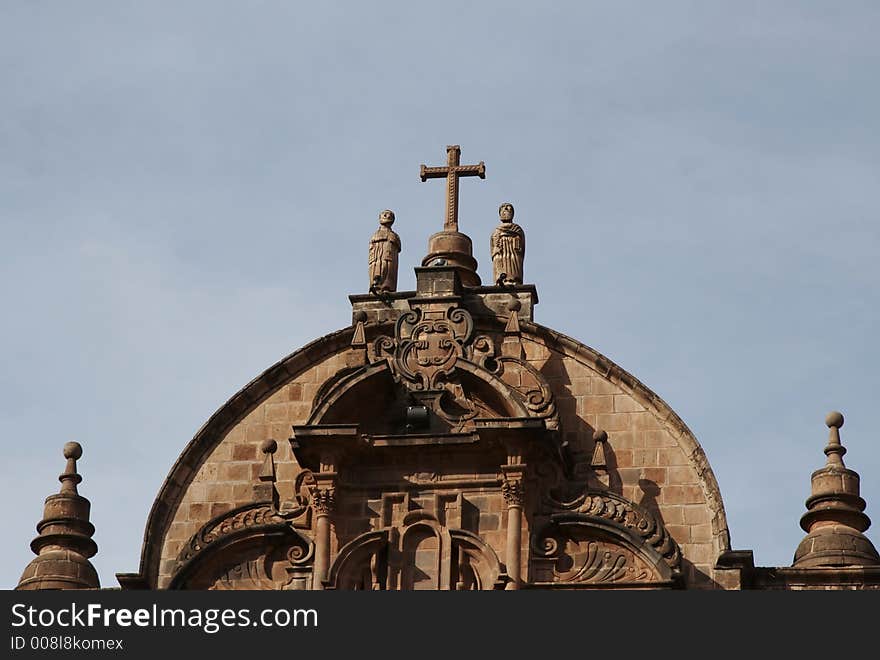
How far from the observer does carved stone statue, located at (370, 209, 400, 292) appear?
141 ft

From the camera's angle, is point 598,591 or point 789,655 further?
point 598,591

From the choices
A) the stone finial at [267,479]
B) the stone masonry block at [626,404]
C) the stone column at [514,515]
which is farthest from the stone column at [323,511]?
the stone masonry block at [626,404]

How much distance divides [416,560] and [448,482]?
111cm

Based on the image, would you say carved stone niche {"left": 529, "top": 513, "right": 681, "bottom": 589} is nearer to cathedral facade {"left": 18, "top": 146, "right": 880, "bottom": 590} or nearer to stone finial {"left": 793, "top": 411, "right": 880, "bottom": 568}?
cathedral facade {"left": 18, "top": 146, "right": 880, "bottom": 590}

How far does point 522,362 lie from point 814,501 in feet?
14.0

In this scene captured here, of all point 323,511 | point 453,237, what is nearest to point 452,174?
point 453,237

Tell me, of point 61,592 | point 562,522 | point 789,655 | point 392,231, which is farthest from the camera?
point 392,231

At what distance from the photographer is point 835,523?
4028 cm

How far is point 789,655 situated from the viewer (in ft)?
117

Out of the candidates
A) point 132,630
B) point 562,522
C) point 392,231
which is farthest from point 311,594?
point 392,231

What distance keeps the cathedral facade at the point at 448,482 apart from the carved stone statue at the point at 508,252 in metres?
0.06

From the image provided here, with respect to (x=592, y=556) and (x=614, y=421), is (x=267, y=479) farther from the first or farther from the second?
(x=614, y=421)

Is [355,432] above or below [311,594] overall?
above

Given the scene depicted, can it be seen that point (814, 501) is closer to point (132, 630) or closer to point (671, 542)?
point (671, 542)
